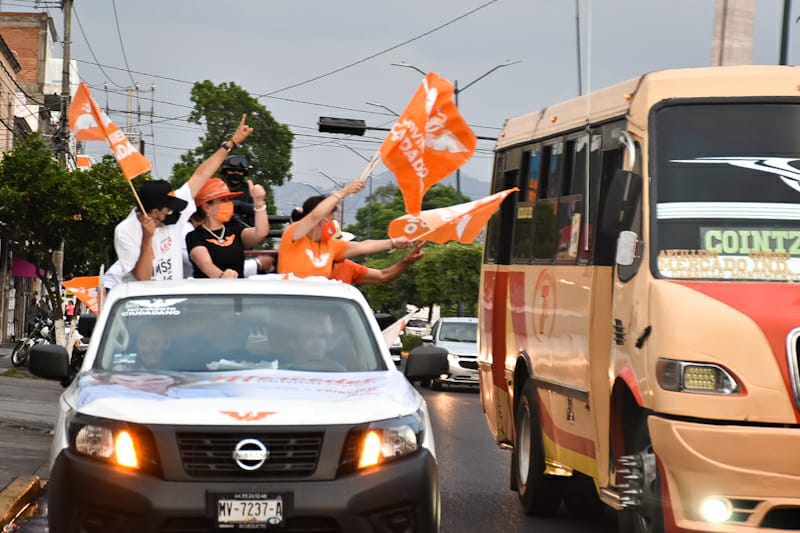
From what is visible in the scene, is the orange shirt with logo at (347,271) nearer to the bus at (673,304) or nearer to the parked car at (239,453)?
the bus at (673,304)

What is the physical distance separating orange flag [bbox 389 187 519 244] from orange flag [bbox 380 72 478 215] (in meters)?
0.15

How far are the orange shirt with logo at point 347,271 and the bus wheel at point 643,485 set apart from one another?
3109mm

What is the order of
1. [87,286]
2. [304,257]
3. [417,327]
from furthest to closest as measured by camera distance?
[417,327]
[87,286]
[304,257]

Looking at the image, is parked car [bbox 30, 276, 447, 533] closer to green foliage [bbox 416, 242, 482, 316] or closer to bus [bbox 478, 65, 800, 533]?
bus [bbox 478, 65, 800, 533]

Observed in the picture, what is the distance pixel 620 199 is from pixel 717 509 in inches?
75.7

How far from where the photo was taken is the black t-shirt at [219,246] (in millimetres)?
11445

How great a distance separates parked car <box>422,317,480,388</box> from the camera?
33.1m

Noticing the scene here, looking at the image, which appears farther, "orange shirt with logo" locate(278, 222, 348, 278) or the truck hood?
"orange shirt with logo" locate(278, 222, 348, 278)

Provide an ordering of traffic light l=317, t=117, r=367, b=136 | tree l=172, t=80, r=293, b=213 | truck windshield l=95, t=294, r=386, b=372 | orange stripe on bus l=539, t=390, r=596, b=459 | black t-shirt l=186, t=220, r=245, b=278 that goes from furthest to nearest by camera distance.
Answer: tree l=172, t=80, r=293, b=213
traffic light l=317, t=117, r=367, b=136
black t-shirt l=186, t=220, r=245, b=278
orange stripe on bus l=539, t=390, r=596, b=459
truck windshield l=95, t=294, r=386, b=372

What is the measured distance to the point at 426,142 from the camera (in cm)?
1365

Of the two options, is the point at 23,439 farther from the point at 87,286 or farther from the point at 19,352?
the point at 19,352

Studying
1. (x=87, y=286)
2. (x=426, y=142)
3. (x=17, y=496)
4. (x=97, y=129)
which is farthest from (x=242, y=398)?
(x=87, y=286)

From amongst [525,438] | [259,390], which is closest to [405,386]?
[259,390]

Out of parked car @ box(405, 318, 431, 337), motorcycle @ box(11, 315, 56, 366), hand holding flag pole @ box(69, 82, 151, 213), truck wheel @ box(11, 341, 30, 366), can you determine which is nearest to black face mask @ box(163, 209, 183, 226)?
hand holding flag pole @ box(69, 82, 151, 213)
